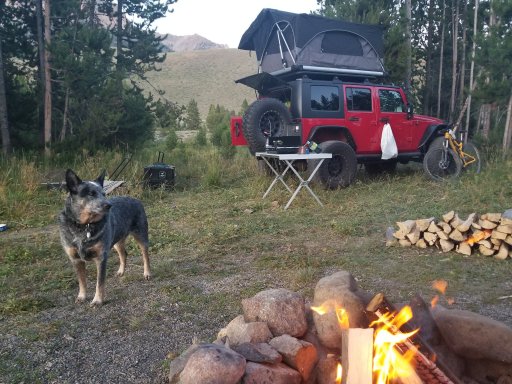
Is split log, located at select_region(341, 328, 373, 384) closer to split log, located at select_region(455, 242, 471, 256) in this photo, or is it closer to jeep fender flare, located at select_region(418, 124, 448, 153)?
split log, located at select_region(455, 242, 471, 256)

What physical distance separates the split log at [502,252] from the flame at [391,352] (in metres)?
2.90

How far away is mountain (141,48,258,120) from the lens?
5850 cm

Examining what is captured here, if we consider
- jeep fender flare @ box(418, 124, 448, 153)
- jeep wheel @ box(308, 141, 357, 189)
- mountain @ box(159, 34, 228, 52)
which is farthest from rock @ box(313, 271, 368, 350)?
mountain @ box(159, 34, 228, 52)

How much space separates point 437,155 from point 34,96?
10.7 meters

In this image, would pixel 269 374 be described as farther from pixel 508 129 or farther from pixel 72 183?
pixel 508 129

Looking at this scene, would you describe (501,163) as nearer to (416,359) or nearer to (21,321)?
(416,359)

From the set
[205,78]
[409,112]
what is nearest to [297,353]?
[409,112]

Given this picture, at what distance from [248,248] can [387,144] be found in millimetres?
4849

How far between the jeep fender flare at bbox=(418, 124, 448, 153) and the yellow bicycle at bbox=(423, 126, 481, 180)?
0.23m

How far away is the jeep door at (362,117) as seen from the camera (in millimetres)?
8453

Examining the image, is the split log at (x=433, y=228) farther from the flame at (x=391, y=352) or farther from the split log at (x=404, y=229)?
the flame at (x=391, y=352)

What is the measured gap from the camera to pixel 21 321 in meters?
3.32

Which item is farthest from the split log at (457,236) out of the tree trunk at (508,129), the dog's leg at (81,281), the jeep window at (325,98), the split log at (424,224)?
the tree trunk at (508,129)

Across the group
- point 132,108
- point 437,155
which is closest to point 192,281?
point 437,155
